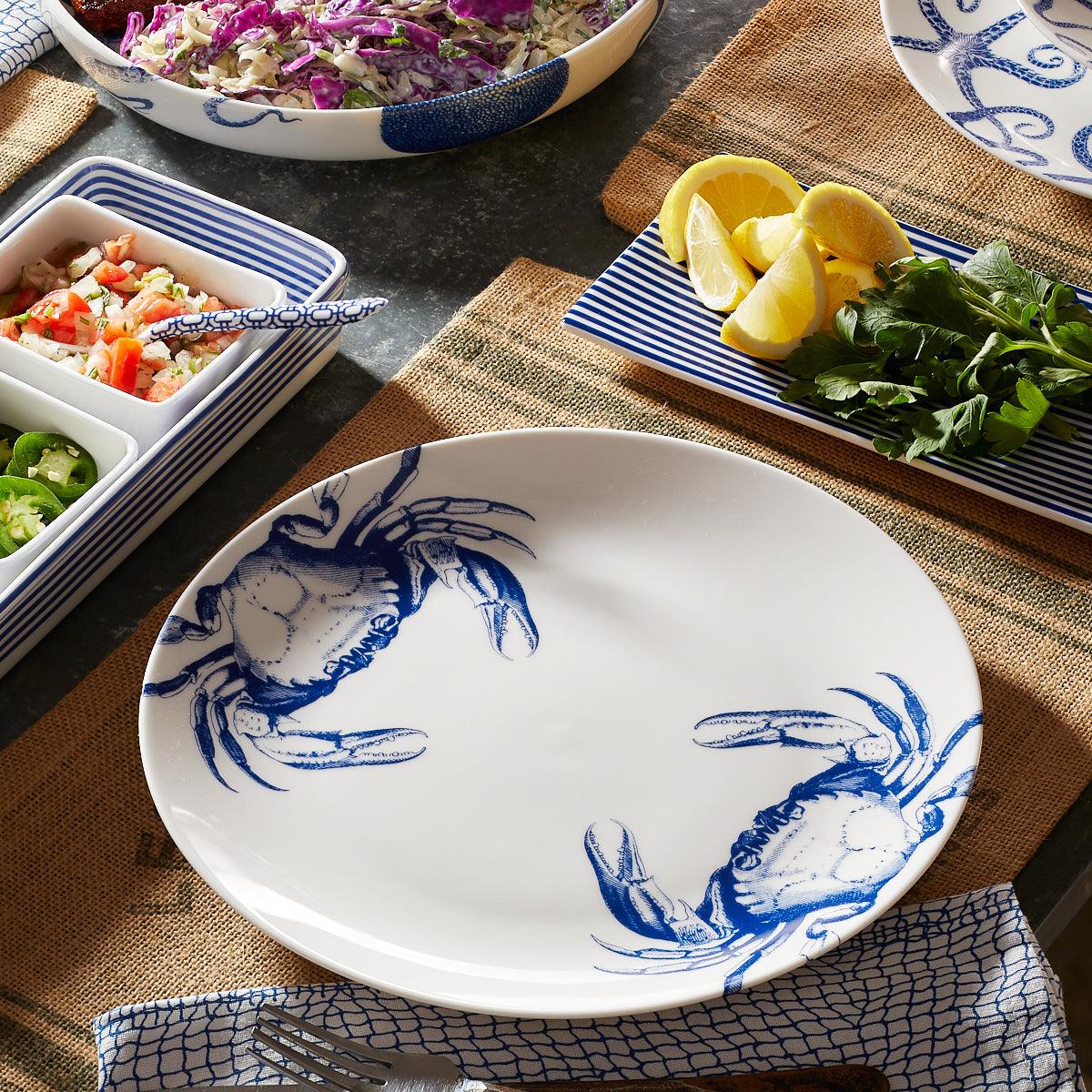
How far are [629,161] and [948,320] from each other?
47 cm

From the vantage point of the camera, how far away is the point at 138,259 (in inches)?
47.0

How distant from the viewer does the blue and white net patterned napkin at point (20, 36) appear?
1.50 metres

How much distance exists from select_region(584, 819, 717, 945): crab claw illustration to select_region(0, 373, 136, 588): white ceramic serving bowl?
492 millimetres

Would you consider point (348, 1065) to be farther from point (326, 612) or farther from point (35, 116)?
point (35, 116)

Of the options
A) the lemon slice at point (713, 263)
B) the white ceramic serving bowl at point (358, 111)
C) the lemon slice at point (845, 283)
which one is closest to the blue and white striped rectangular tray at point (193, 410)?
the white ceramic serving bowl at point (358, 111)

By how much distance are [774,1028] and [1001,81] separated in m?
1.04

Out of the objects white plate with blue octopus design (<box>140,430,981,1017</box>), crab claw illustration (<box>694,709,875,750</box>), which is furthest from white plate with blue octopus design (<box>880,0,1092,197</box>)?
crab claw illustration (<box>694,709,875,750</box>)

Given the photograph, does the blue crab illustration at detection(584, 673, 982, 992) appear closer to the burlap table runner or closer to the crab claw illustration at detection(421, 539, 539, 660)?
the crab claw illustration at detection(421, 539, 539, 660)

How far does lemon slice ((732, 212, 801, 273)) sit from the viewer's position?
112 centimetres

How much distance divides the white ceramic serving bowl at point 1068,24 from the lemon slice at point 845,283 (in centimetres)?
26

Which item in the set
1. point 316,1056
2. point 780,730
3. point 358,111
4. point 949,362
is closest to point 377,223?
point 358,111

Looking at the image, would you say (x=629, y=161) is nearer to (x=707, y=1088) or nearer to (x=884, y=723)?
(x=884, y=723)

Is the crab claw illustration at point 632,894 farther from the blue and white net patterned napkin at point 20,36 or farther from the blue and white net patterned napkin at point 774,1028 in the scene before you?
the blue and white net patterned napkin at point 20,36

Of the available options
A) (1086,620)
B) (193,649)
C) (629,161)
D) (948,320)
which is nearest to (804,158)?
(629,161)
